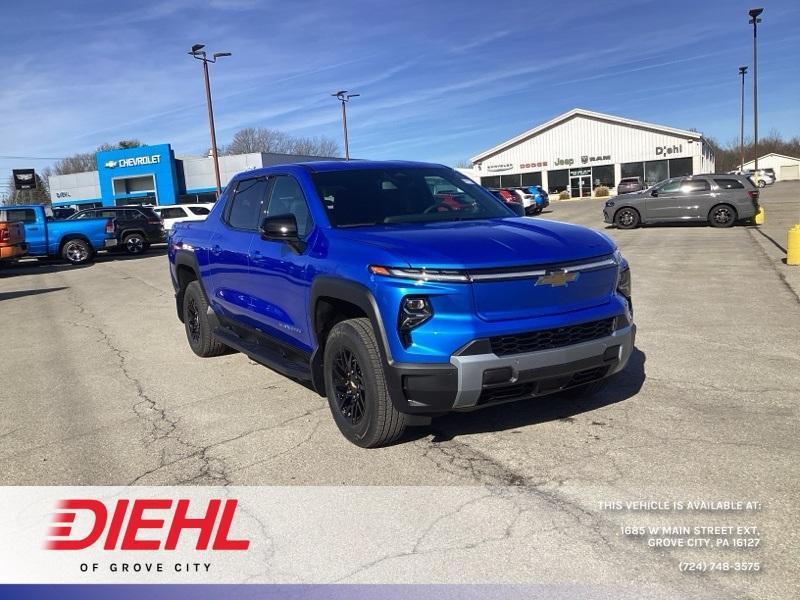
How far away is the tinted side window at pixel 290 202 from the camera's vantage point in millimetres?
4641

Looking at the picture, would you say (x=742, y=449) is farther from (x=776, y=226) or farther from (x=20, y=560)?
(x=776, y=226)

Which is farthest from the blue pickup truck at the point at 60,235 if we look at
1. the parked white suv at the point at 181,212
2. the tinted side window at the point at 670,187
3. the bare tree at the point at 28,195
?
the bare tree at the point at 28,195

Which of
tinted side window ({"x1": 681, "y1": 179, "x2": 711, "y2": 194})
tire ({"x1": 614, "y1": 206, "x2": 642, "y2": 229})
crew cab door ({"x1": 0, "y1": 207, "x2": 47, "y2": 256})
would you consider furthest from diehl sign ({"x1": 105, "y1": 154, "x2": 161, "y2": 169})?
tinted side window ({"x1": 681, "y1": 179, "x2": 711, "y2": 194})

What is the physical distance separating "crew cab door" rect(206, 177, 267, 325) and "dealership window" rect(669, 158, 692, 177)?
5345cm

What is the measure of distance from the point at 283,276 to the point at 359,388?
109 cm

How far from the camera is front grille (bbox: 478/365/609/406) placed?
365 centimetres

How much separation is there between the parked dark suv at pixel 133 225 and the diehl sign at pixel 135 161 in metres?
28.2

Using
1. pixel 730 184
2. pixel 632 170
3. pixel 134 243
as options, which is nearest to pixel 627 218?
pixel 730 184

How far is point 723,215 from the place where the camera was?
20.2 metres

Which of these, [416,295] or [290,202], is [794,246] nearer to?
[290,202]

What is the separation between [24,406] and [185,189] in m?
47.5

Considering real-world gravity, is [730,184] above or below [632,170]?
below

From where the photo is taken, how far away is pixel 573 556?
2891 mm

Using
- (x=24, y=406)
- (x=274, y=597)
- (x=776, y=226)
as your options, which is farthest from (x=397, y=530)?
(x=776, y=226)
